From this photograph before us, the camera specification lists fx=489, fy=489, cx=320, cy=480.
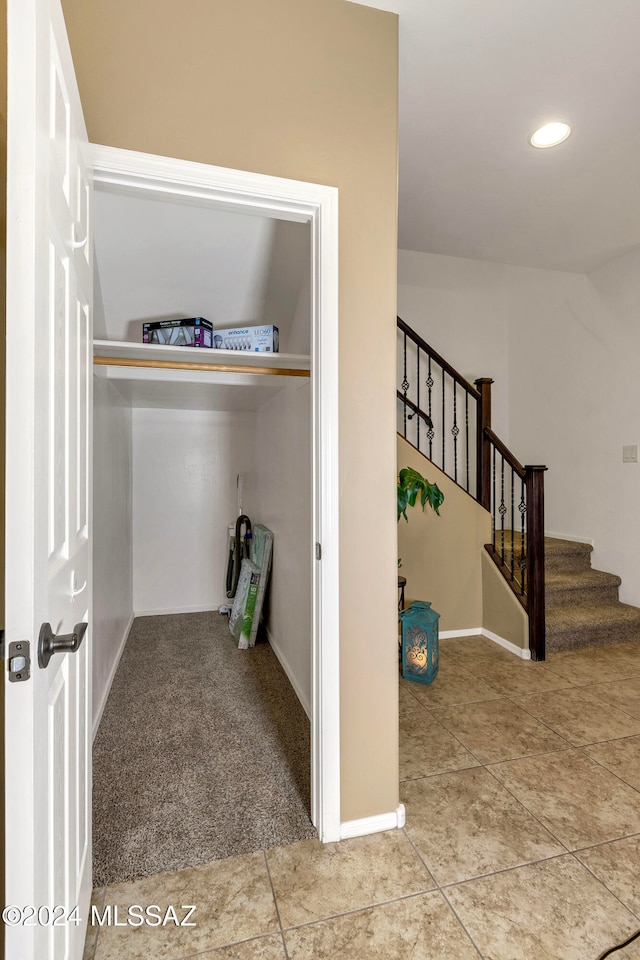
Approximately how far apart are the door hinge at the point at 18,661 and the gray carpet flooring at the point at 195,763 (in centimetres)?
113

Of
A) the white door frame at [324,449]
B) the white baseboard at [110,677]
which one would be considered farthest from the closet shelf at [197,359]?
the white baseboard at [110,677]

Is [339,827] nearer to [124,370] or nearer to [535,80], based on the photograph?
[124,370]

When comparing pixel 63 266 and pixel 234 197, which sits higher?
pixel 234 197

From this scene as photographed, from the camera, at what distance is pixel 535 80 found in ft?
6.69

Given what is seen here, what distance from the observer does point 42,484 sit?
2.69 feet

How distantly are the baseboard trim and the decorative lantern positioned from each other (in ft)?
3.69

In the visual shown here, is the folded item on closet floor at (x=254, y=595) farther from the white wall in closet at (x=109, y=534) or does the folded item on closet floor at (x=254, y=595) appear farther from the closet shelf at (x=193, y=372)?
the closet shelf at (x=193, y=372)

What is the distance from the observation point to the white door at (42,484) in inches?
29.3

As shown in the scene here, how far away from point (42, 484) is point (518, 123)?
2655mm

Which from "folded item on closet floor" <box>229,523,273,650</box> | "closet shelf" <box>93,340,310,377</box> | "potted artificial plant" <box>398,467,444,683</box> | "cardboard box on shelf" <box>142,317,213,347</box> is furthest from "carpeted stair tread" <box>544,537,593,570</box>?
"cardboard box on shelf" <box>142,317,213,347</box>

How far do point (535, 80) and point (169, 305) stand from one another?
2057 millimetres

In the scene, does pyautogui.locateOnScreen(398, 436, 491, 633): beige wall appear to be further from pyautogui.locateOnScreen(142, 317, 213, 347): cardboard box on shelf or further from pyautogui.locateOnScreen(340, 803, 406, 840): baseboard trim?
pyautogui.locateOnScreen(340, 803, 406, 840): baseboard trim

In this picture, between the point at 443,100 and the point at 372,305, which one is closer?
the point at 372,305

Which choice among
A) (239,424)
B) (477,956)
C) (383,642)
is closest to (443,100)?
(383,642)
